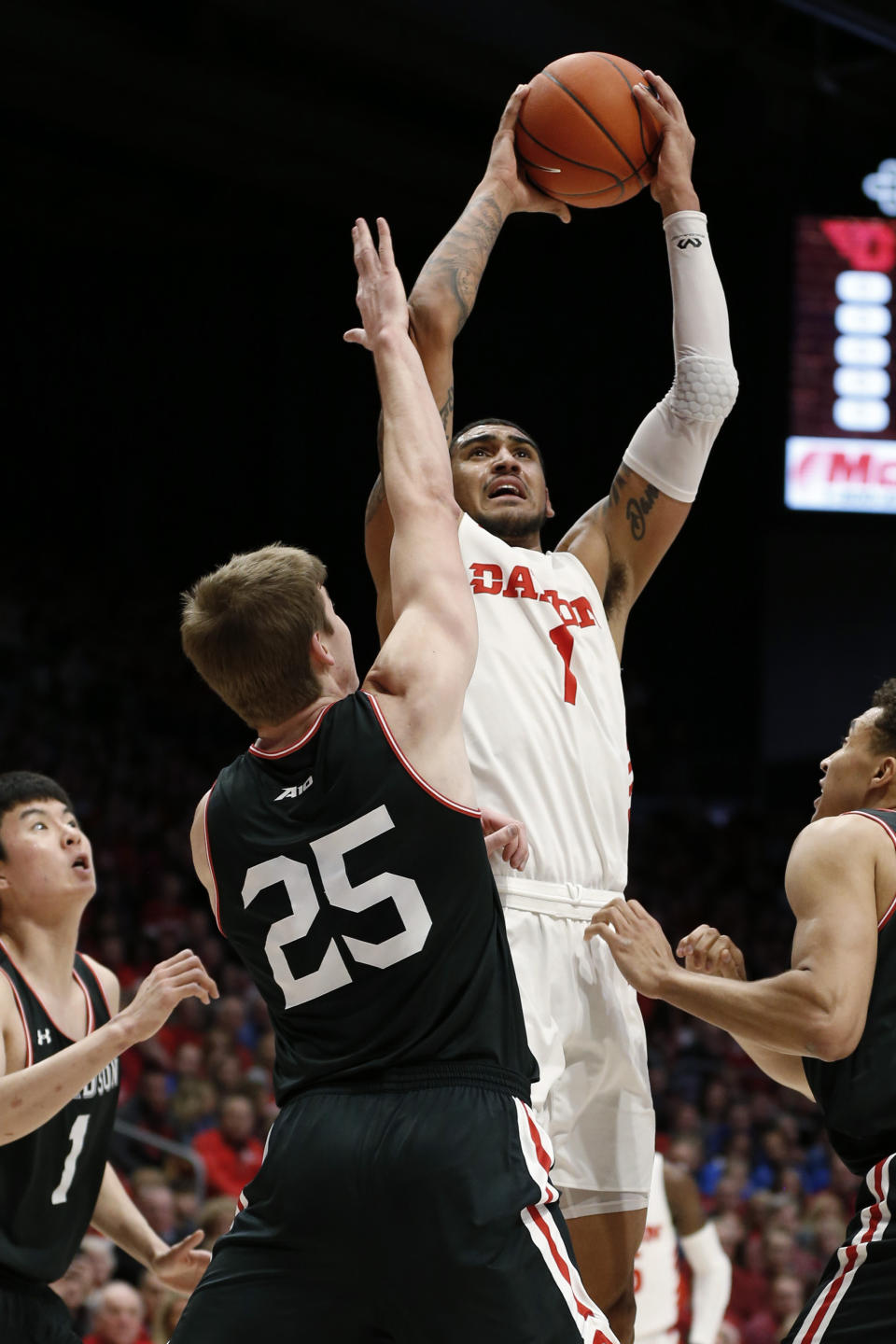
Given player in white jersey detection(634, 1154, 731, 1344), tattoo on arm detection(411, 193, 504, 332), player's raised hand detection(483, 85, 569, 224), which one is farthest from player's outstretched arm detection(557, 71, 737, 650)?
player in white jersey detection(634, 1154, 731, 1344)

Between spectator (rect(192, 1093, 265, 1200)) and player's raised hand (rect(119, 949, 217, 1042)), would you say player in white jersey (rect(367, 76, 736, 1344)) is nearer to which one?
player's raised hand (rect(119, 949, 217, 1042))

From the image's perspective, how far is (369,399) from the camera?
16109mm

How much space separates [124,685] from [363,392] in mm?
3814

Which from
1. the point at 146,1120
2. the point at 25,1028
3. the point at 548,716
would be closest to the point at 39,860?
the point at 25,1028

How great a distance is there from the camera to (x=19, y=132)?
13359 mm

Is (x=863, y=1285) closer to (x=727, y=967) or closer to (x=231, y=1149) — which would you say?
(x=727, y=967)

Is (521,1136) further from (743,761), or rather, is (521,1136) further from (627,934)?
(743,761)

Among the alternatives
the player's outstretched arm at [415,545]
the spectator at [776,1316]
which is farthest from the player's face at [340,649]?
the spectator at [776,1316]

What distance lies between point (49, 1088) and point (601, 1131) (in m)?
1.20

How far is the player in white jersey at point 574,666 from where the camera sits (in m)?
3.28

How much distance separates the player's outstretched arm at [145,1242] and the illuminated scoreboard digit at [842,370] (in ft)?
28.1

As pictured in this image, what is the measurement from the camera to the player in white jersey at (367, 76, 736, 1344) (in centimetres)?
328

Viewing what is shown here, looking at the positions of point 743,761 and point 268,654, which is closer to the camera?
point 268,654

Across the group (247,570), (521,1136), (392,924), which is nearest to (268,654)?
(247,570)
